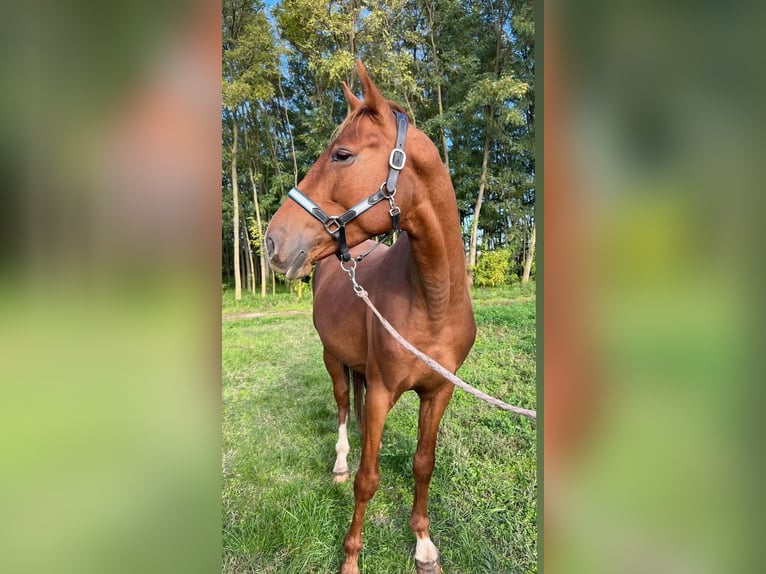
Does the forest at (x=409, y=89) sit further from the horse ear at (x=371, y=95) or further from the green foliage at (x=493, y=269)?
the horse ear at (x=371, y=95)

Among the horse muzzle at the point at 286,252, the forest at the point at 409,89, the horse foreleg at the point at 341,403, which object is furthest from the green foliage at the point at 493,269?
the horse muzzle at the point at 286,252

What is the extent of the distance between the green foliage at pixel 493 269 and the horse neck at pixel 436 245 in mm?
6222

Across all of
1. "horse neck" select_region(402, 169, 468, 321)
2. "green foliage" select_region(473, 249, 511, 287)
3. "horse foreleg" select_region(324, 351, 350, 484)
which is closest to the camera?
"horse neck" select_region(402, 169, 468, 321)

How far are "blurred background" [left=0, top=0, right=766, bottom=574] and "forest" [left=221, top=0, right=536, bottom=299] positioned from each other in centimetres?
263

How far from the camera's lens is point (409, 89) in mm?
5879

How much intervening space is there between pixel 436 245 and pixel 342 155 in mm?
551

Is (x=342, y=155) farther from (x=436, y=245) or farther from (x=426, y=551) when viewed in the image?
(x=426, y=551)

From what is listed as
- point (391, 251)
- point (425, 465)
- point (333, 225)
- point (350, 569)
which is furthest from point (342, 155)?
point (350, 569)

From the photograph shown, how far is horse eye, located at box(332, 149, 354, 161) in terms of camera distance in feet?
5.06

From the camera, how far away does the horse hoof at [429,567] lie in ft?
6.68
